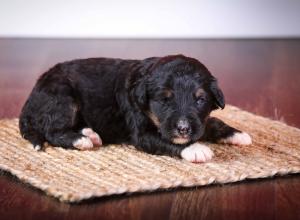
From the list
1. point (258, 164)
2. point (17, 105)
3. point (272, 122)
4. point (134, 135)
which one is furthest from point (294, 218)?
point (17, 105)

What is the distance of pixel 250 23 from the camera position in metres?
5.70

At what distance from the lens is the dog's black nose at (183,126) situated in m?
3.02

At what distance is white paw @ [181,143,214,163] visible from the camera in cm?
308

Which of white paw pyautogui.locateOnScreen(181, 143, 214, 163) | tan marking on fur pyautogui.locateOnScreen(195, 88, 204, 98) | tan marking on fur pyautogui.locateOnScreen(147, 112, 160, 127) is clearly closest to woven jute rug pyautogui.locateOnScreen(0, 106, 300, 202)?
white paw pyautogui.locateOnScreen(181, 143, 214, 163)

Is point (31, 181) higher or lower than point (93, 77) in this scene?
lower

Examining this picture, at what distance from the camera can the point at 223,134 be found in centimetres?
337

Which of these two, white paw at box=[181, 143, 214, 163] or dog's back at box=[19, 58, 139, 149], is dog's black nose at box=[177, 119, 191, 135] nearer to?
white paw at box=[181, 143, 214, 163]

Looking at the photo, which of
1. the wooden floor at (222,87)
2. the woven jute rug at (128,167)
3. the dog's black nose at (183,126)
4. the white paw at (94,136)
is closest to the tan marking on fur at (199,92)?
the dog's black nose at (183,126)

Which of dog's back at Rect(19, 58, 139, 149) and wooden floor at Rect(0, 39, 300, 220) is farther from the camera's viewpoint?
dog's back at Rect(19, 58, 139, 149)

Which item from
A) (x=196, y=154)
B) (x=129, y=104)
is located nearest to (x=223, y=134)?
(x=196, y=154)

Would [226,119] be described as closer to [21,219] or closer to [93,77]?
[93,77]

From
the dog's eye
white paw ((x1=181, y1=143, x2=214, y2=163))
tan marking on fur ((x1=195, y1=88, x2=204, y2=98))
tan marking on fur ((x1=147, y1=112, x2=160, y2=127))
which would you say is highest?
tan marking on fur ((x1=195, y1=88, x2=204, y2=98))

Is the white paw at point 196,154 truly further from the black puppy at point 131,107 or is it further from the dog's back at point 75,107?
the dog's back at point 75,107

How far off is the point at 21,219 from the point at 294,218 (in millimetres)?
924
